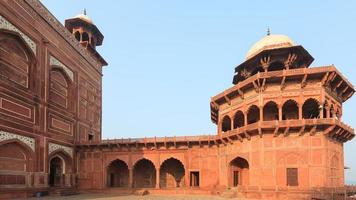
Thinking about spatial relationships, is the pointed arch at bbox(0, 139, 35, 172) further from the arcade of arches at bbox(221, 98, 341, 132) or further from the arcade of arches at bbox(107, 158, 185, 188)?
the arcade of arches at bbox(221, 98, 341, 132)

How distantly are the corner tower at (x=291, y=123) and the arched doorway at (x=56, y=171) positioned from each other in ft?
49.2

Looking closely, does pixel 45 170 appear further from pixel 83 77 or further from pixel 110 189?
pixel 83 77

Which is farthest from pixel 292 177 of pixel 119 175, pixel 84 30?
pixel 84 30

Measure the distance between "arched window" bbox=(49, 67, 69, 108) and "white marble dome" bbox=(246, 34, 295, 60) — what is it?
16.2 m

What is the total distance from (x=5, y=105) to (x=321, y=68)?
2046 centimetres

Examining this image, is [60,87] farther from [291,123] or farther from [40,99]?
[291,123]

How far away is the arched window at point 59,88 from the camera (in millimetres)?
28906

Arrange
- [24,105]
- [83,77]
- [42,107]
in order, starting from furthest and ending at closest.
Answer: [83,77], [42,107], [24,105]

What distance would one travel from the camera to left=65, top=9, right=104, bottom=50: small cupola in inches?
1481

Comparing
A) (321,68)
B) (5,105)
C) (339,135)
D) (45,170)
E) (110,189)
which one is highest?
(321,68)

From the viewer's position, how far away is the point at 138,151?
104 feet

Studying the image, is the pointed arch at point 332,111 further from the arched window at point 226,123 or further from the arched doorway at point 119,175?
the arched doorway at point 119,175

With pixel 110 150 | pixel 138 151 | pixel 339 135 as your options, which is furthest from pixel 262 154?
pixel 110 150

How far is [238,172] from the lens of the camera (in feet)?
90.8
